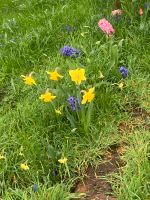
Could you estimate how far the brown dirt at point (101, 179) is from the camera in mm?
2926

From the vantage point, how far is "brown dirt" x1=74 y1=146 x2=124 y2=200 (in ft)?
9.60

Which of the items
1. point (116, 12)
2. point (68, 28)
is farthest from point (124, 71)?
point (68, 28)

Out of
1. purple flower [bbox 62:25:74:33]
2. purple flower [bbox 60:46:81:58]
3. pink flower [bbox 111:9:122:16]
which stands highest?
purple flower [bbox 62:25:74:33]

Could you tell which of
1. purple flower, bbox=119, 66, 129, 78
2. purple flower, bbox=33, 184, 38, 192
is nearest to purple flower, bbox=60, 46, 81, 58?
purple flower, bbox=119, 66, 129, 78

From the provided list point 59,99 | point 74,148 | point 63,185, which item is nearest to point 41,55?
point 59,99

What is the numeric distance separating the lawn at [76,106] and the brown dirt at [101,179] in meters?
0.02

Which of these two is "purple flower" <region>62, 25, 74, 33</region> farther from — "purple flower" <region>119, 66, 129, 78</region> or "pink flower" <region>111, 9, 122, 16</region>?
"purple flower" <region>119, 66, 129, 78</region>

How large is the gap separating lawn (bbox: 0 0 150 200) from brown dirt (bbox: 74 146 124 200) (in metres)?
0.02

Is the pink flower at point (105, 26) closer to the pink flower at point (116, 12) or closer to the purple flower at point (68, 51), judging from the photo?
the pink flower at point (116, 12)

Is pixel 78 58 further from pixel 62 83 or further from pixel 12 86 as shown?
pixel 12 86

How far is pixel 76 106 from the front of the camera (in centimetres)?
333

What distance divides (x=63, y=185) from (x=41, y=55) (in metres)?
2.03

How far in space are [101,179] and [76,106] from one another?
60 centimetres

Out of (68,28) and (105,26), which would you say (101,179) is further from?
(68,28)
